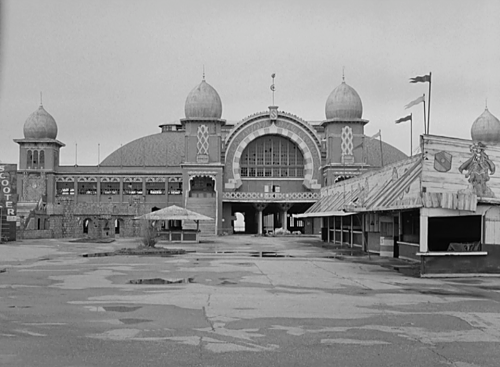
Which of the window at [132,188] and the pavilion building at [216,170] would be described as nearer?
the pavilion building at [216,170]

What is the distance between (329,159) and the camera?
6919 centimetres

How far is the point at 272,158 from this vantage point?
72062 mm

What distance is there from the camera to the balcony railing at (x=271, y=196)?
68.1m

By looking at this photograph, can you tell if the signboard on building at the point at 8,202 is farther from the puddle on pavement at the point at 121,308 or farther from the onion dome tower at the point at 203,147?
the puddle on pavement at the point at 121,308

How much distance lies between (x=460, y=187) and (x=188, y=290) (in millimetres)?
10045

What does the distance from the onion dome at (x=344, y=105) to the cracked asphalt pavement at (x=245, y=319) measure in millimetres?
50068

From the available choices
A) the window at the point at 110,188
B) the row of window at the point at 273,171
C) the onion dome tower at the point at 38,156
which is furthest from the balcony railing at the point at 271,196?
the onion dome tower at the point at 38,156

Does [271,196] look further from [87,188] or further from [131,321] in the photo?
[131,321]

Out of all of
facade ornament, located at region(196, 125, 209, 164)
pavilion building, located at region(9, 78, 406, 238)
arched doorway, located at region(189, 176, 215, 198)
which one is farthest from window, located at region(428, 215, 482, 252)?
arched doorway, located at region(189, 176, 215, 198)

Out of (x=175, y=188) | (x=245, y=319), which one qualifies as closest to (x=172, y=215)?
(x=175, y=188)

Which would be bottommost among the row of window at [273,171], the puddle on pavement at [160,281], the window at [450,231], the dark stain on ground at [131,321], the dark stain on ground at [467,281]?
the dark stain on ground at [467,281]

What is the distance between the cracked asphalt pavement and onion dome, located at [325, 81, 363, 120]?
50.1 metres

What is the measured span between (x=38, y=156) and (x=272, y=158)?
23.7 meters

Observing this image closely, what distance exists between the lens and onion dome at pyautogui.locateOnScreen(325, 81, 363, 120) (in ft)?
232
